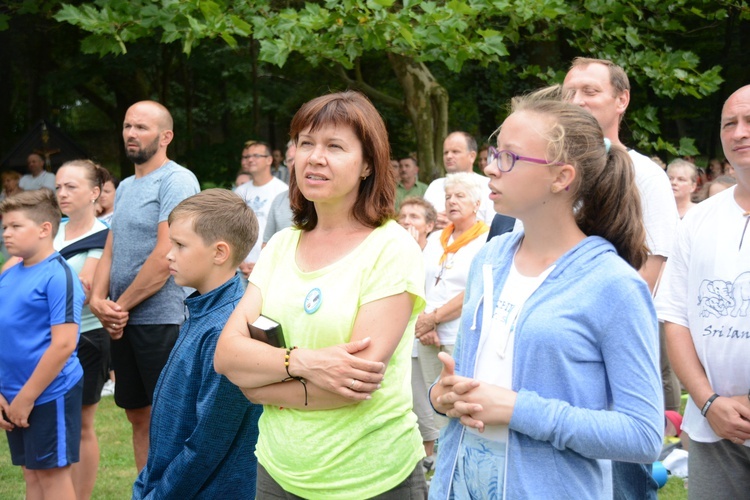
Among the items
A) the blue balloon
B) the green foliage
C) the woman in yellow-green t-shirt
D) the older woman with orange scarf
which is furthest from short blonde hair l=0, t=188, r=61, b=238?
the blue balloon

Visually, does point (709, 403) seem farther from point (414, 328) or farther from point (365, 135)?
A: point (365, 135)

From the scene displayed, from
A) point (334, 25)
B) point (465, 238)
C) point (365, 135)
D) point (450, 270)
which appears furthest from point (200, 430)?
point (334, 25)

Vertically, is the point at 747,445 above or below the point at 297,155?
below

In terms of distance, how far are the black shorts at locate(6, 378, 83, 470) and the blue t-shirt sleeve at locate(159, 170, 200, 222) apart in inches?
45.4

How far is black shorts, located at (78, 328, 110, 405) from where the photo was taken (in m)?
5.00

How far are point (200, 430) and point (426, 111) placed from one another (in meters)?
8.43

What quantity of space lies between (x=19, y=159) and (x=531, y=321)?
1380 cm

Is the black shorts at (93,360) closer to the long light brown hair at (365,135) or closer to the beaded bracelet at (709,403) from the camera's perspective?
the long light brown hair at (365,135)

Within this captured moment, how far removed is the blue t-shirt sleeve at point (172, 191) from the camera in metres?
4.81

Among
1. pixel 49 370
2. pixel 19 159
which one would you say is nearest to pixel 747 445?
pixel 49 370

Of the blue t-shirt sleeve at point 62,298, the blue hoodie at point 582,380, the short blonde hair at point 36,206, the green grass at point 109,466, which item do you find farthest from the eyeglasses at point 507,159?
the green grass at point 109,466

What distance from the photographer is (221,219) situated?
3.32 metres

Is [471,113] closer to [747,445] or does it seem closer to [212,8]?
[212,8]

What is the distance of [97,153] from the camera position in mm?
22656
